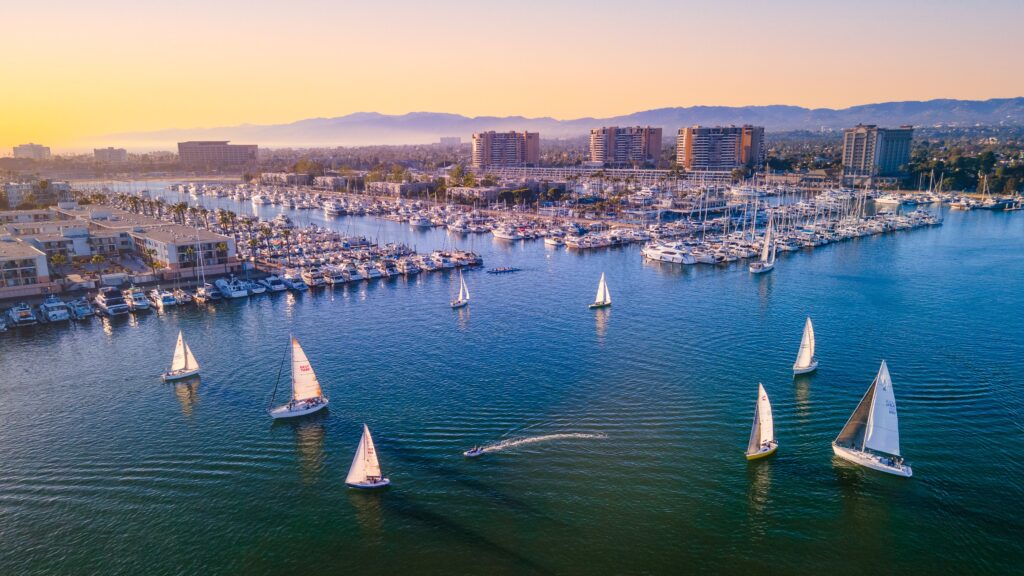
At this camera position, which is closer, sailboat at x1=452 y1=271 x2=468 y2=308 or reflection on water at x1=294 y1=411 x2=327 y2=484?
reflection on water at x1=294 y1=411 x2=327 y2=484

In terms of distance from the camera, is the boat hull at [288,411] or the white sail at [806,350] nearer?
the boat hull at [288,411]

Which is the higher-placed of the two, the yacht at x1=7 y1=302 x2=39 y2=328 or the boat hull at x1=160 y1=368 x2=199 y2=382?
the yacht at x1=7 y1=302 x2=39 y2=328

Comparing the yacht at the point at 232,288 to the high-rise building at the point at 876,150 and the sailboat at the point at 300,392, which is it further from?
the high-rise building at the point at 876,150

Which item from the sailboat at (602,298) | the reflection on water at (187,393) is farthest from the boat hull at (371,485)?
the sailboat at (602,298)

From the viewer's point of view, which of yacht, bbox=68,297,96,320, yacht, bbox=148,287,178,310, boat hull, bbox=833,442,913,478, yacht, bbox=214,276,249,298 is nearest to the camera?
boat hull, bbox=833,442,913,478

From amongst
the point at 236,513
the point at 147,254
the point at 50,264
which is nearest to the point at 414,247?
the point at 147,254

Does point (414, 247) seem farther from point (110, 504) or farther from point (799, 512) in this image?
point (799, 512)

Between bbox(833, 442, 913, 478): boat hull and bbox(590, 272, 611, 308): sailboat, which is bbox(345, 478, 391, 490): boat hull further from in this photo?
bbox(590, 272, 611, 308): sailboat

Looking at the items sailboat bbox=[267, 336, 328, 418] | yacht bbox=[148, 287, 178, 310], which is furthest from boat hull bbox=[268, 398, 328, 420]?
yacht bbox=[148, 287, 178, 310]
